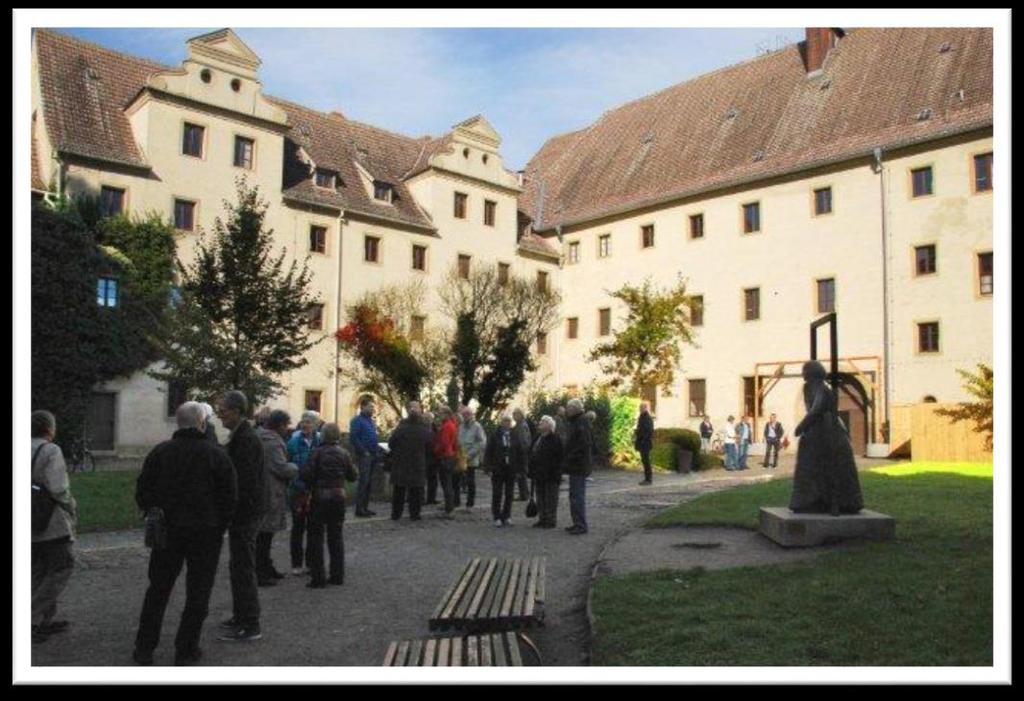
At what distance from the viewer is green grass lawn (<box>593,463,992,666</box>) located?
5547 mm

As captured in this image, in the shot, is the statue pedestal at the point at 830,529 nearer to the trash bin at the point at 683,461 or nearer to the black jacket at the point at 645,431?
the black jacket at the point at 645,431

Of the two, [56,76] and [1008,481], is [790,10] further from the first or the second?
[56,76]

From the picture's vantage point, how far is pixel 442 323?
101ft

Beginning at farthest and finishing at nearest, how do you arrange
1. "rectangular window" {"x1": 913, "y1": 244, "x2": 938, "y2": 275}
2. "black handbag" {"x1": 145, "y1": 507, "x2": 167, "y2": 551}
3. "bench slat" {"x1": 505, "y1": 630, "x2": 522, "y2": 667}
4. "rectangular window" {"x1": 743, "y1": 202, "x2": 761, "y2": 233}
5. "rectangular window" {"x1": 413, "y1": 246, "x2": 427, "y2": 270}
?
"rectangular window" {"x1": 413, "y1": 246, "x2": 427, "y2": 270}
"rectangular window" {"x1": 743, "y1": 202, "x2": 761, "y2": 233}
"rectangular window" {"x1": 913, "y1": 244, "x2": 938, "y2": 275}
"black handbag" {"x1": 145, "y1": 507, "x2": 167, "y2": 551}
"bench slat" {"x1": 505, "y1": 630, "x2": 522, "y2": 667}

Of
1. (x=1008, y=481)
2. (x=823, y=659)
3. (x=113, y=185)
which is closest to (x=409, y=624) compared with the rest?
(x=823, y=659)

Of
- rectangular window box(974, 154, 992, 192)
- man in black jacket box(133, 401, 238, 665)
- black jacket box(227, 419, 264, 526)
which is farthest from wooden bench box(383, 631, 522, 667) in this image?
rectangular window box(974, 154, 992, 192)

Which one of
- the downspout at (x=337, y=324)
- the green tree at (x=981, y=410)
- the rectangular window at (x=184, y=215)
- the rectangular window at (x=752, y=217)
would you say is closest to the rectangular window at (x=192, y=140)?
the rectangular window at (x=184, y=215)

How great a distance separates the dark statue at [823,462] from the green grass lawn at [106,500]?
824 cm

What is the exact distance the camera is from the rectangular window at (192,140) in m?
28.2

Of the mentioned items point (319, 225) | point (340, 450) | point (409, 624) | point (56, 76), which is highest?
point (56, 76)

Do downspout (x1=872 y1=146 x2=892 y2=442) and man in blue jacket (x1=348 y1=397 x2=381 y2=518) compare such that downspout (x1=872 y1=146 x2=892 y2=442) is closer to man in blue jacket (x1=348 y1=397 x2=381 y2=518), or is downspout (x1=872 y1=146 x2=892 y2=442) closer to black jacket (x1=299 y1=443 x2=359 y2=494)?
man in blue jacket (x1=348 y1=397 x2=381 y2=518)

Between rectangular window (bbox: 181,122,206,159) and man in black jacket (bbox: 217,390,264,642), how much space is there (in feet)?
77.2

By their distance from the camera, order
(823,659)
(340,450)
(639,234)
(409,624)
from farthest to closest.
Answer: (639,234), (340,450), (409,624), (823,659)

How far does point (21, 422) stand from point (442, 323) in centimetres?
2451
